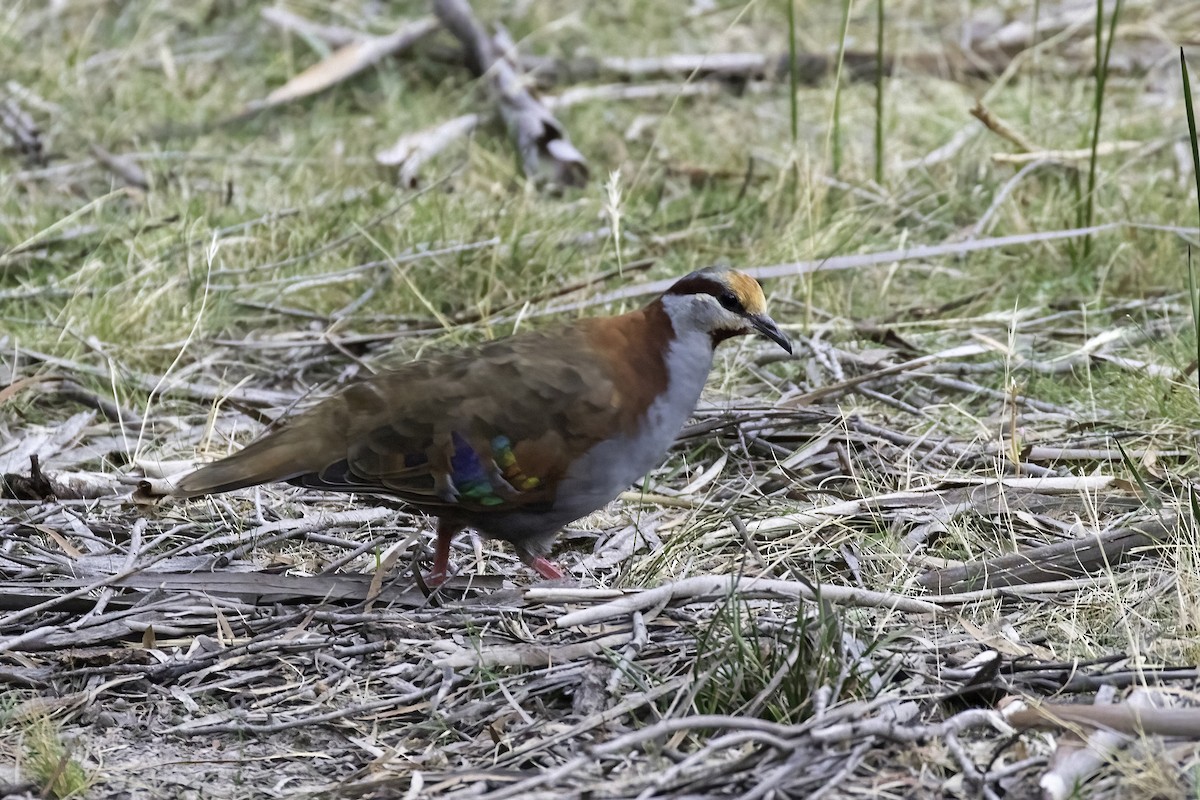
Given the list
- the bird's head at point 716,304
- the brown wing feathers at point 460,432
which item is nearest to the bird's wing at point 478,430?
the brown wing feathers at point 460,432

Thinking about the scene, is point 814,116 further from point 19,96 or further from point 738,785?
point 738,785

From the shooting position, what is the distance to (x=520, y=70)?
6.91m

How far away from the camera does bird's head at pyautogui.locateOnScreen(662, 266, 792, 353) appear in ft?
10.6

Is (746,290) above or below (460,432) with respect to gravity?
above

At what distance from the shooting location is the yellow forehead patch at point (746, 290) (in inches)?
128

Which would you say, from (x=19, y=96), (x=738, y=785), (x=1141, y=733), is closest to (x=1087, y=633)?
(x=1141, y=733)

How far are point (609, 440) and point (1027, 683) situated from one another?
3.19ft

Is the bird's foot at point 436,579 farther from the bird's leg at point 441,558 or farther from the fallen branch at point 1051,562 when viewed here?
the fallen branch at point 1051,562

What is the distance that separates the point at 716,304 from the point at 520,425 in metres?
0.55

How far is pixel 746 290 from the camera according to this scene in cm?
325

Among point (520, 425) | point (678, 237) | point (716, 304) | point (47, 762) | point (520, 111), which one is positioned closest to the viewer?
point (47, 762)

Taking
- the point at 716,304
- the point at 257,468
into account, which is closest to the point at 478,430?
the point at 257,468

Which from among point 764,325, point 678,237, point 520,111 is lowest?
point 678,237

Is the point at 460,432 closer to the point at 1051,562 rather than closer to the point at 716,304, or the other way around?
the point at 716,304
